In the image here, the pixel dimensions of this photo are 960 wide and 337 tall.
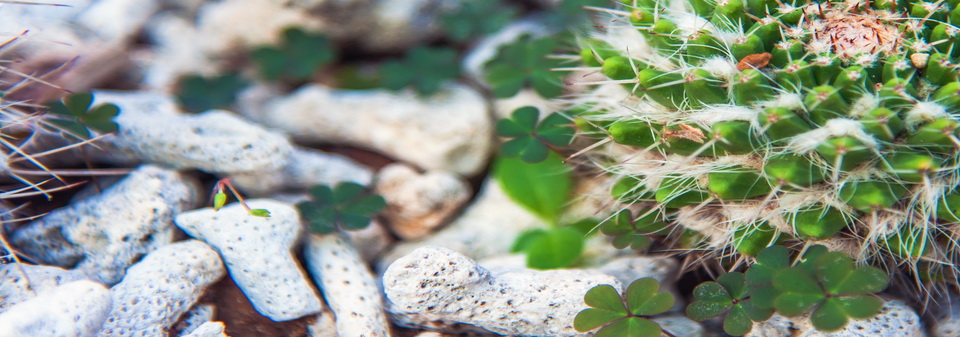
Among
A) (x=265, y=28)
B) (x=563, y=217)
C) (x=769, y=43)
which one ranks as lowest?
(x=563, y=217)

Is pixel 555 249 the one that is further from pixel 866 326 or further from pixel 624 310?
pixel 866 326

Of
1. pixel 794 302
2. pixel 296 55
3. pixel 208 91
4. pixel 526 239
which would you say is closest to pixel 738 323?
pixel 794 302

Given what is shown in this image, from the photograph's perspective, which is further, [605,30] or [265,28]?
[265,28]

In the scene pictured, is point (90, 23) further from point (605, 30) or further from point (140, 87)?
point (605, 30)

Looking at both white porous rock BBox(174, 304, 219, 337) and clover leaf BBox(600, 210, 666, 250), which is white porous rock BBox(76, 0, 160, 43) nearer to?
white porous rock BBox(174, 304, 219, 337)

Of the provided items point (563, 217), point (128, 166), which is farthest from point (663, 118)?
point (128, 166)

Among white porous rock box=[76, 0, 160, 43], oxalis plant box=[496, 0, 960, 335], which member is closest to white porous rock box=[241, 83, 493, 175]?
white porous rock box=[76, 0, 160, 43]
